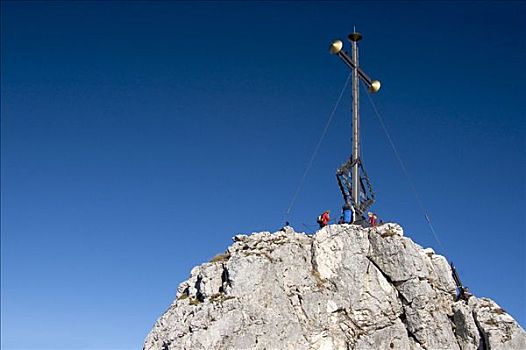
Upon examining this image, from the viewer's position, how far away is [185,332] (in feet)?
139

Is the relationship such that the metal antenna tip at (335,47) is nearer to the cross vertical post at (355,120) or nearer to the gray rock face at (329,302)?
the cross vertical post at (355,120)

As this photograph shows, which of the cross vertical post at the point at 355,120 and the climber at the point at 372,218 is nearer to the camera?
the climber at the point at 372,218

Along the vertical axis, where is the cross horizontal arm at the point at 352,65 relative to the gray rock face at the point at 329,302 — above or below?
above

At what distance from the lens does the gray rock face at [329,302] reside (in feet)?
138

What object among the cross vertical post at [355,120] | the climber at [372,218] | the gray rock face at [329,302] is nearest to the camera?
the gray rock face at [329,302]

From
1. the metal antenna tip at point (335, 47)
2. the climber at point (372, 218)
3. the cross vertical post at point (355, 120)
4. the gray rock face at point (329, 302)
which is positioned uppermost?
the metal antenna tip at point (335, 47)

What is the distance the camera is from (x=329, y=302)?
43.9m

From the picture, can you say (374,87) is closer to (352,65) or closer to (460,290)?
(352,65)

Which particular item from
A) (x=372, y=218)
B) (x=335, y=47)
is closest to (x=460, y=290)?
(x=372, y=218)

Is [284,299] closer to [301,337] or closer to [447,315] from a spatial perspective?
[301,337]

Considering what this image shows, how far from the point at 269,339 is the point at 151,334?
26.5 feet

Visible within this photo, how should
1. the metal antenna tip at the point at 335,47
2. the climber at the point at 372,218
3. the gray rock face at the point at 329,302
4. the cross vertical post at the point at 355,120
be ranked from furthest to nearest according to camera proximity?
1. the metal antenna tip at the point at 335,47
2. the cross vertical post at the point at 355,120
3. the climber at the point at 372,218
4. the gray rock face at the point at 329,302

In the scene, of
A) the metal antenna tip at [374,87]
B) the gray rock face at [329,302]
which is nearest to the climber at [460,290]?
the gray rock face at [329,302]

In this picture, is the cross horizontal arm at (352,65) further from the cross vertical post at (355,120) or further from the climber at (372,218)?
the climber at (372,218)
